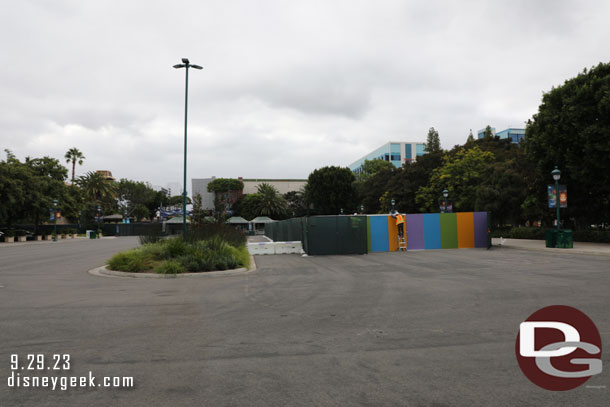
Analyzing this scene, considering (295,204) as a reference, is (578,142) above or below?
above

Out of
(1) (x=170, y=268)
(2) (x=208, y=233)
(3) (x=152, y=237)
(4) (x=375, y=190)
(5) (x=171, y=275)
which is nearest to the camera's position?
(5) (x=171, y=275)

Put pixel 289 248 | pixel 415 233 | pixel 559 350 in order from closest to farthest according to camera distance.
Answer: pixel 559 350 → pixel 289 248 → pixel 415 233

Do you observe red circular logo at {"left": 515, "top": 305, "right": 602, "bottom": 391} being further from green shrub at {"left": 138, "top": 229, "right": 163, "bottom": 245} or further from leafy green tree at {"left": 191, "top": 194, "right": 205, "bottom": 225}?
leafy green tree at {"left": 191, "top": 194, "right": 205, "bottom": 225}

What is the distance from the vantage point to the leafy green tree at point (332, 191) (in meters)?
76.1

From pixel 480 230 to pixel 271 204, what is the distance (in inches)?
→ 2892

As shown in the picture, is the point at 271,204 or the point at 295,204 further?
the point at 295,204

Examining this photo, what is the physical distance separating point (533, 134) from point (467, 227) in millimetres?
9612

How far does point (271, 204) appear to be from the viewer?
9738 cm

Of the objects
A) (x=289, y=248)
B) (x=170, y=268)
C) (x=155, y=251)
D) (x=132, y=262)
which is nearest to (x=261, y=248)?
(x=289, y=248)

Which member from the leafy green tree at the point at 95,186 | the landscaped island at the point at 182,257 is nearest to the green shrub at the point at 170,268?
the landscaped island at the point at 182,257

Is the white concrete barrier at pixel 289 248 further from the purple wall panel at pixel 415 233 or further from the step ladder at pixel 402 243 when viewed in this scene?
the purple wall panel at pixel 415 233

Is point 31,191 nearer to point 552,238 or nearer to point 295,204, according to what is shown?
point 552,238

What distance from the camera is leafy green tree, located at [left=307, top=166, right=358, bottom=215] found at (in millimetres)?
76062

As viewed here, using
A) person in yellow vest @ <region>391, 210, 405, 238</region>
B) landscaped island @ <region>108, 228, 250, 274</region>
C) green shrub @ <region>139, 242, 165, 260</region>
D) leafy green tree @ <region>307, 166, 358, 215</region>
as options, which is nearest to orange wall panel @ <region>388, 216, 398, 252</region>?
person in yellow vest @ <region>391, 210, 405, 238</region>
